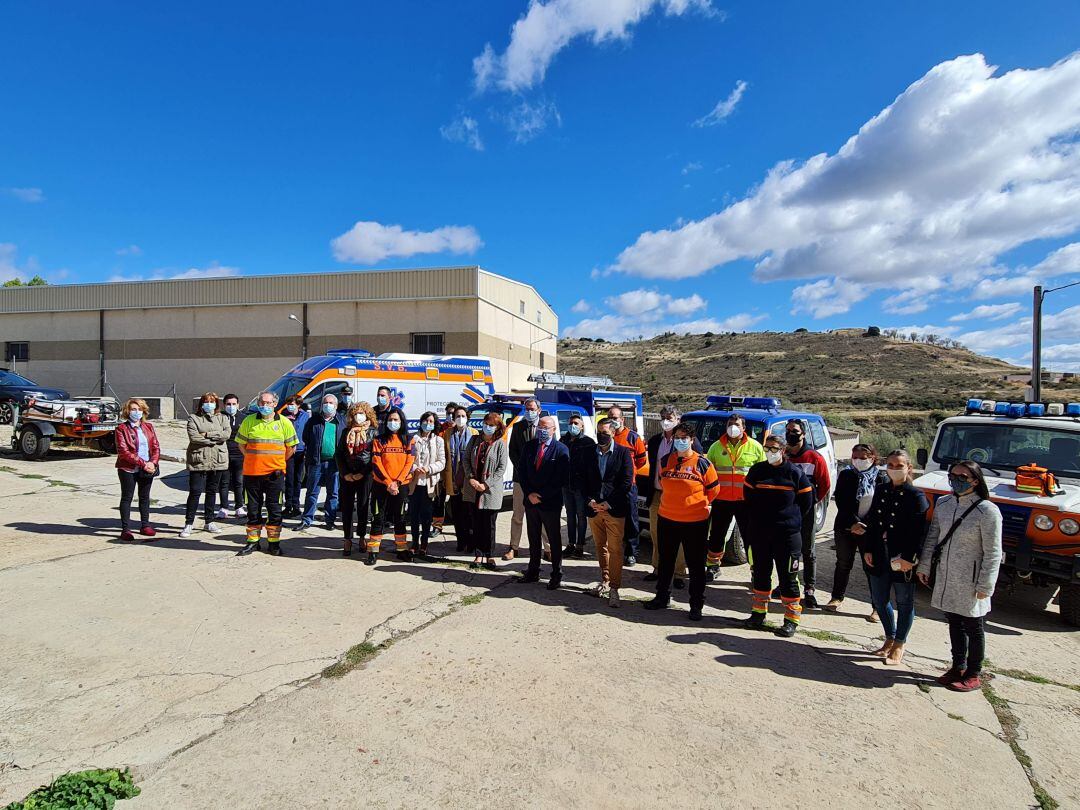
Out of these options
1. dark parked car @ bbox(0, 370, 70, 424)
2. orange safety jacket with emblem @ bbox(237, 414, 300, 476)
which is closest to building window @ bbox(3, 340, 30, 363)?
dark parked car @ bbox(0, 370, 70, 424)

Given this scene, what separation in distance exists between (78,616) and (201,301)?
2743 cm

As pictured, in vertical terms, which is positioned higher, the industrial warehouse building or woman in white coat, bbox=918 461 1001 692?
the industrial warehouse building

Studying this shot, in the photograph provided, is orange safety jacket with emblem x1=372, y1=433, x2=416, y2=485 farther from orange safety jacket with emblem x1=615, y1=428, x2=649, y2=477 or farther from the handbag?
the handbag

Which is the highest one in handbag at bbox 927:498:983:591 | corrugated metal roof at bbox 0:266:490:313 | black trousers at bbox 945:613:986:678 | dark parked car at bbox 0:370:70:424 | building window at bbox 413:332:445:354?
corrugated metal roof at bbox 0:266:490:313

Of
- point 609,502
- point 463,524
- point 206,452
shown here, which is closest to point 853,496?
point 609,502

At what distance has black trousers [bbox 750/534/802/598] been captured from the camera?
17.2ft

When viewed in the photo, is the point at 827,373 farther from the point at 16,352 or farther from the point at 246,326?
the point at 16,352

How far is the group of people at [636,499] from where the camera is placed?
4430mm

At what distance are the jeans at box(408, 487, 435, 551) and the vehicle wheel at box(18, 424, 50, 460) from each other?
39.1 feet

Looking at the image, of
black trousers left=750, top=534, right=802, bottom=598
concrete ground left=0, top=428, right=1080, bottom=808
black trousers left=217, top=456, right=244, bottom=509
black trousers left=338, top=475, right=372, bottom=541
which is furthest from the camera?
black trousers left=217, top=456, right=244, bottom=509

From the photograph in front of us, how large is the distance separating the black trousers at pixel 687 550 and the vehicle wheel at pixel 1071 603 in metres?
3.51

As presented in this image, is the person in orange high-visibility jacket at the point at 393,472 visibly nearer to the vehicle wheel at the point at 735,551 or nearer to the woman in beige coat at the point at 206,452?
the woman in beige coat at the point at 206,452

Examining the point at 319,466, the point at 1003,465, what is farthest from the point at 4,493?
the point at 1003,465

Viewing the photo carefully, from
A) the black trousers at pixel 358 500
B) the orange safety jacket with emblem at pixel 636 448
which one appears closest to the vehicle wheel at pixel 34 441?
the black trousers at pixel 358 500
